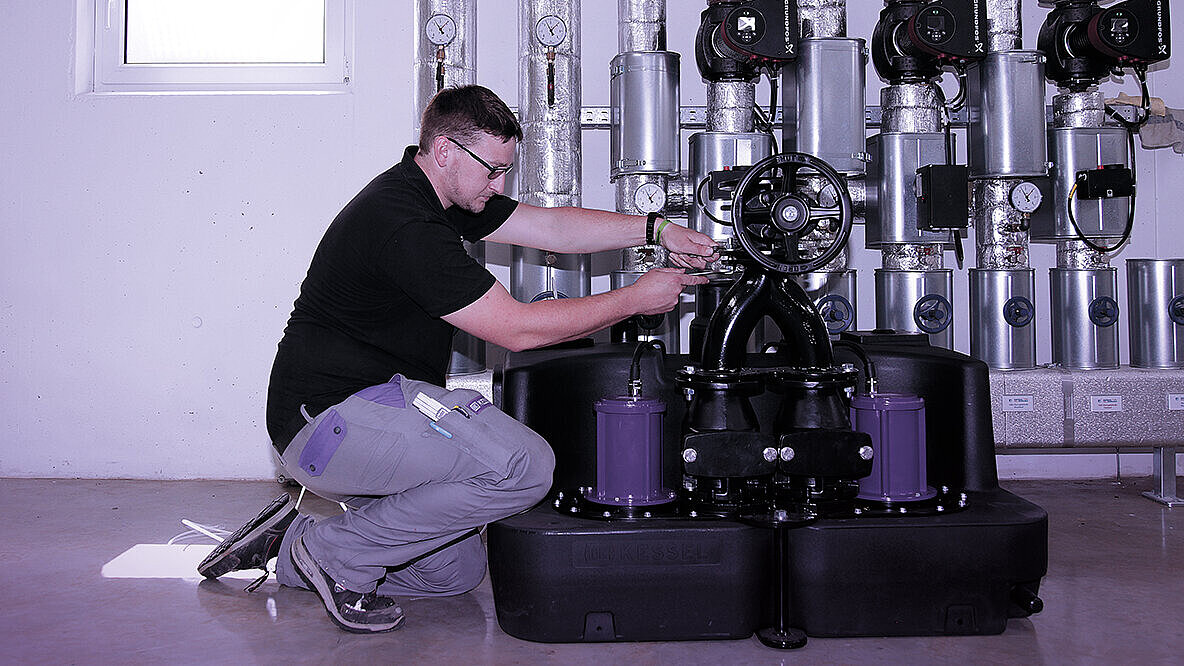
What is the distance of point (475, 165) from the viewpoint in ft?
5.92

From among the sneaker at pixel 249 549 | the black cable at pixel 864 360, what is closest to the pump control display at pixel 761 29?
the black cable at pixel 864 360

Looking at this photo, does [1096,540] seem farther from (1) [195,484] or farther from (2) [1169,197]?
(1) [195,484]

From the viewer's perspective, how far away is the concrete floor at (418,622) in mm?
1588

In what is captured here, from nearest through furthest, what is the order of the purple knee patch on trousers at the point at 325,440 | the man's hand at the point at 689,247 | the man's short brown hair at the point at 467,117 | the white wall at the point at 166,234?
the purple knee patch on trousers at the point at 325,440, the man's short brown hair at the point at 467,117, the man's hand at the point at 689,247, the white wall at the point at 166,234

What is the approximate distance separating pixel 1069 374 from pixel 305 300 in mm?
1931

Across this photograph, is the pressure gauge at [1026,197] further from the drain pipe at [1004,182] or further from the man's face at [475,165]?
the man's face at [475,165]

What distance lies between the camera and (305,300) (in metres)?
1.86

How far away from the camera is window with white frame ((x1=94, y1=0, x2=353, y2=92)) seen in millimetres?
3086

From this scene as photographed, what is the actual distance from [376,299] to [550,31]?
1.20 m

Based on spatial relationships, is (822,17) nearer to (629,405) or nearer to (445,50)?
(445,50)

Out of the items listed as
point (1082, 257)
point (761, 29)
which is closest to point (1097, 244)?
point (1082, 257)

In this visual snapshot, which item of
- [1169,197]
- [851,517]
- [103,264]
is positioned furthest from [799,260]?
[103,264]

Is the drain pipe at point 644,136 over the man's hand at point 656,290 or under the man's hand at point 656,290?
over

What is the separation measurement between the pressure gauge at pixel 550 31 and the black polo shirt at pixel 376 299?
3.01ft
